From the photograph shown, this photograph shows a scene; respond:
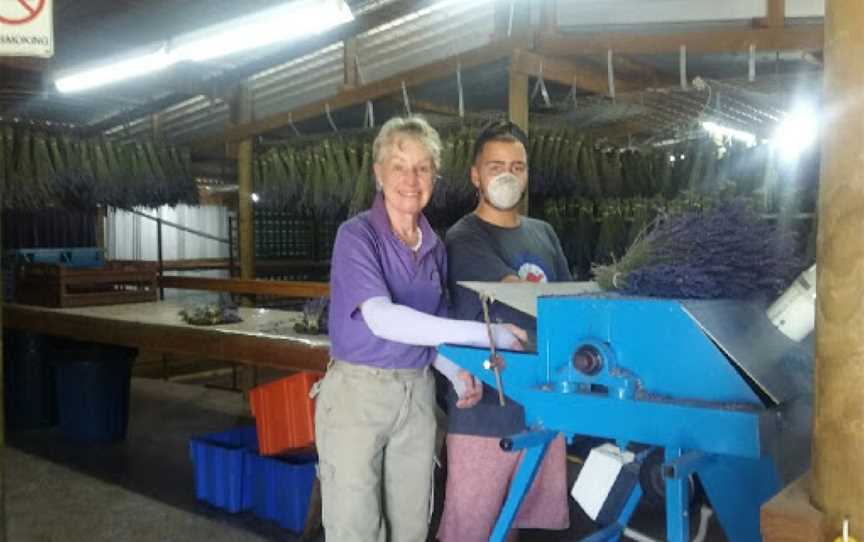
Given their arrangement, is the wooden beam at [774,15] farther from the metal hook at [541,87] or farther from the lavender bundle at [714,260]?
the lavender bundle at [714,260]

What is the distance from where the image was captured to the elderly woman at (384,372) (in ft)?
6.90

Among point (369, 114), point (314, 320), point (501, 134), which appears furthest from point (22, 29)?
point (369, 114)

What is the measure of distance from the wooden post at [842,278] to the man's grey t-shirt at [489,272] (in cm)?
146

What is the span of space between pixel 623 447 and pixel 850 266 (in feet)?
3.22

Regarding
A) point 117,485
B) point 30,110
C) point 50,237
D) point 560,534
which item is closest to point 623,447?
point 560,534

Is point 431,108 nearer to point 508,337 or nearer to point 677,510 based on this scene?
point 508,337

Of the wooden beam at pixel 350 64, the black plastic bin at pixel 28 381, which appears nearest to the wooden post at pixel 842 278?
the wooden beam at pixel 350 64

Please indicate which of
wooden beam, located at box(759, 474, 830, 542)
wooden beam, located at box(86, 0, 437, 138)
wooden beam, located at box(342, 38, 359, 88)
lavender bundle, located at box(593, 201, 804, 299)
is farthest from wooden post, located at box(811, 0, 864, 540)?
wooden beam, located at box(342, 38, 359, 88)

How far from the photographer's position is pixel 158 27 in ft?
19.5

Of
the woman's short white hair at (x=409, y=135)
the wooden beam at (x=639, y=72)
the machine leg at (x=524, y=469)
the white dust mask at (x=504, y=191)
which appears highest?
the wooden beam at (x=639, y=72)

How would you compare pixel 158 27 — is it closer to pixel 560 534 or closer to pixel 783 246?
pixel 560 534

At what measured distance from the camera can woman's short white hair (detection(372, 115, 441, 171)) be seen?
86.0 inches

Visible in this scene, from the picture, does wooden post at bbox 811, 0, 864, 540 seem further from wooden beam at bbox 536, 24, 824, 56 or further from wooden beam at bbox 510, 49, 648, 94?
wooden beam at bbox 510, 49, 648, 94

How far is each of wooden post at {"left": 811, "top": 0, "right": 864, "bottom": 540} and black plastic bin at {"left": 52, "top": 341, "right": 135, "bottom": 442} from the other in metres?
5.01
